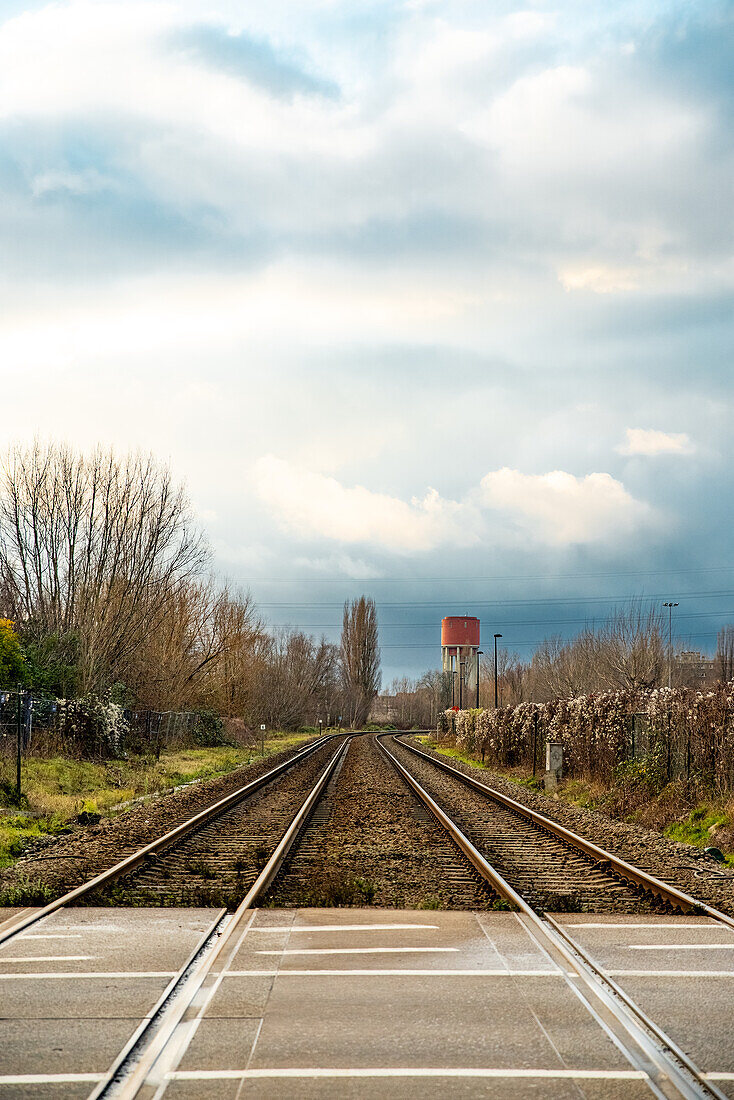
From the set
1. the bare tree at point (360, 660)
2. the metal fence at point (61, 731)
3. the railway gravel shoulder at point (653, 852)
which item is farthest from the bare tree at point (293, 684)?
the railway gravel shoulder at point (653, 852)

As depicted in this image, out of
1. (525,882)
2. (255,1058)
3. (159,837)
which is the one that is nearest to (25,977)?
(255,1058)

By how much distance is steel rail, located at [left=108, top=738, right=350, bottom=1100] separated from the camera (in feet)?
15.5

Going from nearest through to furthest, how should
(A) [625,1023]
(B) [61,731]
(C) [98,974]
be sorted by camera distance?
(A) [625,1023], (C) [98,974], (B) [61,731]

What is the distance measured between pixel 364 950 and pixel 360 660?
345 ft

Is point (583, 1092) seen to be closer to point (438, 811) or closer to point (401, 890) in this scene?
point (401, 890)

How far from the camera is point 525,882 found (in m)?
11.2

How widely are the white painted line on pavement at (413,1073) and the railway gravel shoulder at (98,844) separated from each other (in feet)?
18.0

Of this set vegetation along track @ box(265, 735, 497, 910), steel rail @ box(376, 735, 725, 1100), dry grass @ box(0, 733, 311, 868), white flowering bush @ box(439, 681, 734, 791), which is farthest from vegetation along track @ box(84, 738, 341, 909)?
white flowering bush @ box(439, 681, 734, 791)

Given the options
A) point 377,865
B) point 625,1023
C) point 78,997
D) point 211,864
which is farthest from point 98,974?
point 377,865

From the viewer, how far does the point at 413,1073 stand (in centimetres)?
492

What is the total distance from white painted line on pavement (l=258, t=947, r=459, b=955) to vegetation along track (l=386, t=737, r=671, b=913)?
7.57 feet

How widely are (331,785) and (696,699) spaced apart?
11083 millimetres

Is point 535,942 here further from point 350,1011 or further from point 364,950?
point 350,1011

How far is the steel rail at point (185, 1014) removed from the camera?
4.73 meters
